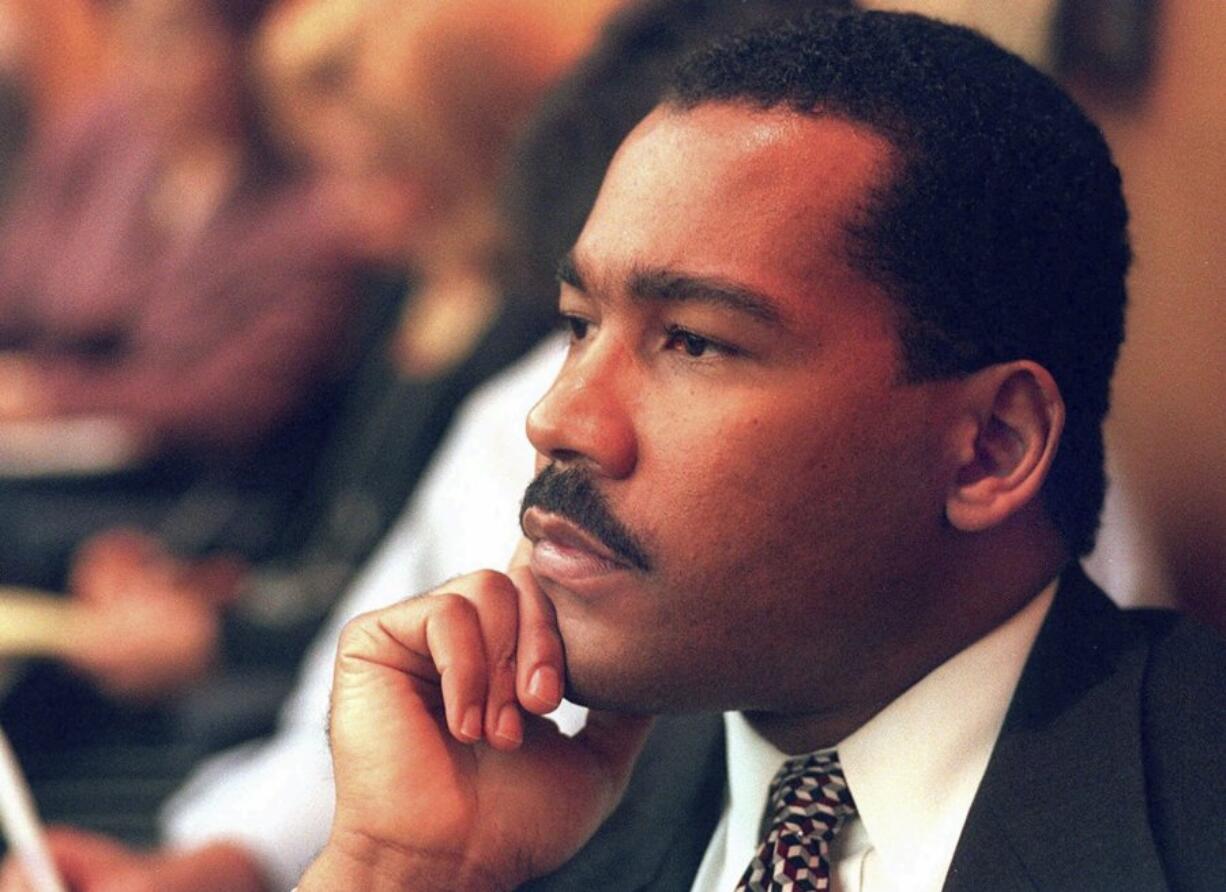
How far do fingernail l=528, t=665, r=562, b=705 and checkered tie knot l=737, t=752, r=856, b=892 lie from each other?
0.12m

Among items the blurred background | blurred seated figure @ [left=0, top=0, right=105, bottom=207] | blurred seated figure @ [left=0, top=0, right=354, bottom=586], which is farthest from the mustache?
blurred seated figure @ [left=0, top=0, right=105, bottom=207]

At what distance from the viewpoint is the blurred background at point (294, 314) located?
0.96 meters

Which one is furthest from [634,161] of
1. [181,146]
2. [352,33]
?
[181,146]

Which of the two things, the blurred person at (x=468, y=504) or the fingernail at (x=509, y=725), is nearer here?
the fingernail at (x=509, y=725)

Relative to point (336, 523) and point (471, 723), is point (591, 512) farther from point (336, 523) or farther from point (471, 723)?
point (336, 523)

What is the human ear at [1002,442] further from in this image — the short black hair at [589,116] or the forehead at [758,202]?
the short black hair at [589,116]

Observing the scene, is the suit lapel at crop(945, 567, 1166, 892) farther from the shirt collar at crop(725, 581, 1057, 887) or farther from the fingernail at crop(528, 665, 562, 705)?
the fingernail at crop(528, 665, 562, 705)

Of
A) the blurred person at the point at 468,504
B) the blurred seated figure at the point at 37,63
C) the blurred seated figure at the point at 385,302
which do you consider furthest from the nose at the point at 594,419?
the blurred seated figure at the point at 37,63

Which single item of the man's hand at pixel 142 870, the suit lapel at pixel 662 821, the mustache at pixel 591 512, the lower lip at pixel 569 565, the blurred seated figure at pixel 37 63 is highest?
the blurred seated figure at pixel 37 63

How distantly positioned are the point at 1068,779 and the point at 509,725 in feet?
0.81

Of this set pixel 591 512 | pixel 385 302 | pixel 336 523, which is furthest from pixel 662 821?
pixel 385 302

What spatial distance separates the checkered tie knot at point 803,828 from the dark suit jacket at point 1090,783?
0.06m

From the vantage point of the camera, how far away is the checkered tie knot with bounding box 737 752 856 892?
73 centimetres

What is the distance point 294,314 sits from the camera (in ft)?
7.54
